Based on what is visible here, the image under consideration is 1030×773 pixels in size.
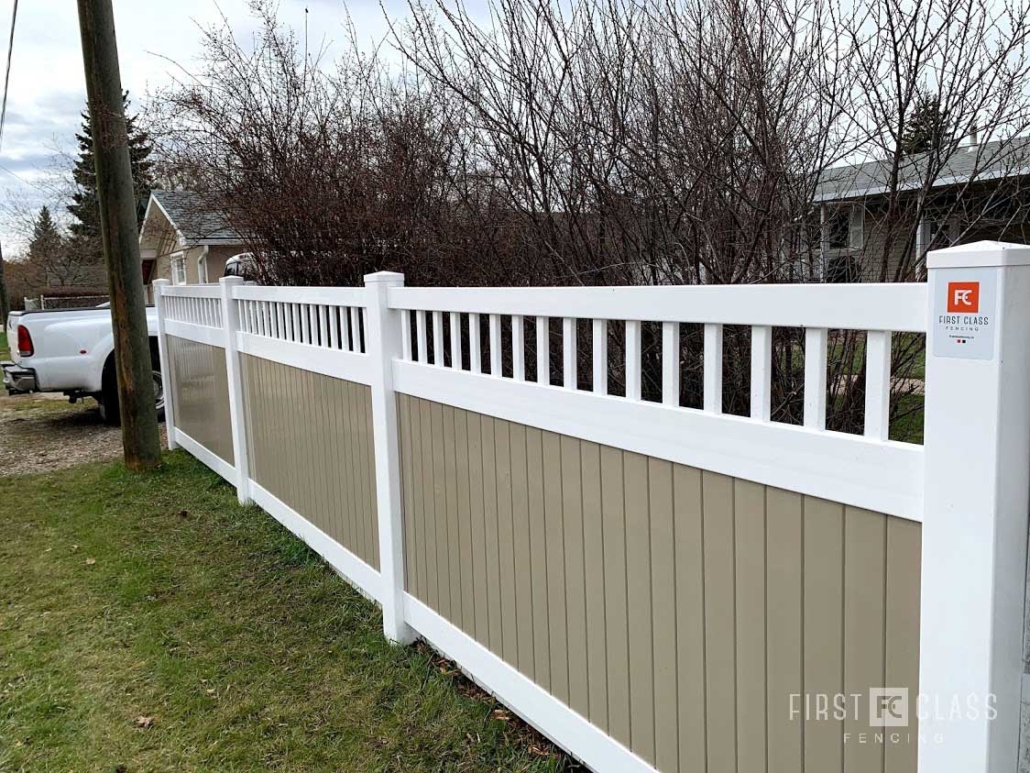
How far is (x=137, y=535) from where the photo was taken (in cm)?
528

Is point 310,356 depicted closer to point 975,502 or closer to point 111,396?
point 975,502

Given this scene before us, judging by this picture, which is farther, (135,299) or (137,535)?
(135,299)

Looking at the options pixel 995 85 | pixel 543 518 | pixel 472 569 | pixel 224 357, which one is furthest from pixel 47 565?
pixel 995 85

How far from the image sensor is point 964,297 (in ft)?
4.26

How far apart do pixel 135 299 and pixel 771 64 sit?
218 inches

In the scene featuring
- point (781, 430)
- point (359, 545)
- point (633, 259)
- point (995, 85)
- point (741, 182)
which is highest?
point (995, 85)

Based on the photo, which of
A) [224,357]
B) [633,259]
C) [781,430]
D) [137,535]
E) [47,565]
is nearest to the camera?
[781,430]

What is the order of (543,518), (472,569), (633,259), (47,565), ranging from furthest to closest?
(47,565) < (633,259) < (472,569) < (543,518)

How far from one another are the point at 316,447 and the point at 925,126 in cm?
334

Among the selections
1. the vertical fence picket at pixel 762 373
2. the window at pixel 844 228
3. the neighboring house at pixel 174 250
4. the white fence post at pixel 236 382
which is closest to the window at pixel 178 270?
the neighboring house at pixel 174 250

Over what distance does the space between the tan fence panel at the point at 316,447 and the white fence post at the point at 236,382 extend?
0.30 ft

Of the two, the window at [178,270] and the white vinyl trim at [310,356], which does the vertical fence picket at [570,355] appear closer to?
the white vinyl trim at [310,356]

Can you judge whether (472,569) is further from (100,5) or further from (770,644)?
(100,5)

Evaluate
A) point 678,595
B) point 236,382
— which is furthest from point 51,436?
point 678,595
